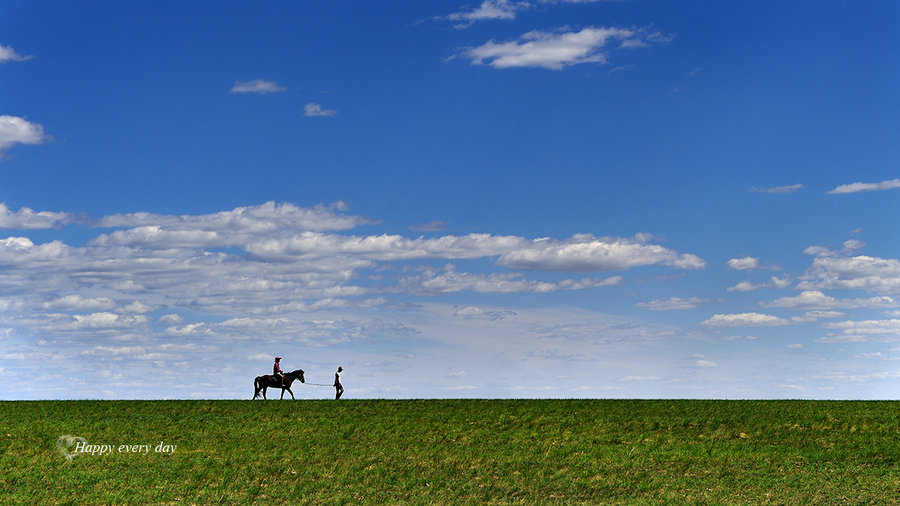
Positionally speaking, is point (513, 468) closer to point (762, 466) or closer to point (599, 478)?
point (599, 478)

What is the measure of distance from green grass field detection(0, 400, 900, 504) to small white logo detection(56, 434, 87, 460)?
0.28m

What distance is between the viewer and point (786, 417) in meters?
38.2

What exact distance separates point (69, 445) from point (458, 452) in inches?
584

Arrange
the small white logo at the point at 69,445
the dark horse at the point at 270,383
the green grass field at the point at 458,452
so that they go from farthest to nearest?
1. the dark horse at the point at 270,383
2. the small white logo at the point at 69,445
3. the green grass field at the point at 458,452

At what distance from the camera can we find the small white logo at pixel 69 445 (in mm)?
31625

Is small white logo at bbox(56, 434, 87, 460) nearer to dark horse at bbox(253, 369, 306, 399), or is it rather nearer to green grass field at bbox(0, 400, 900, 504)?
green grass field at bbox(0, 400, 900, 504)

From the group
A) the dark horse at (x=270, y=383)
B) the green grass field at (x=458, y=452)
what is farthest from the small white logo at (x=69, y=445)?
the dark horse at (x=270, y=383)

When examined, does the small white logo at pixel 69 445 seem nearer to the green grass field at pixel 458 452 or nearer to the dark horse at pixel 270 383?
the green grass field at pixel 458 452

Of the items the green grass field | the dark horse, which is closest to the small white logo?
the green grass field

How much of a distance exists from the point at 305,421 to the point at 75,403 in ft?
45.8

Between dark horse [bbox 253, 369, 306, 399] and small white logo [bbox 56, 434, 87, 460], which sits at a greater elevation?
dark horse [bbox 253, 369, 306, 399]

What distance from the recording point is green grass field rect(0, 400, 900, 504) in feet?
85.6

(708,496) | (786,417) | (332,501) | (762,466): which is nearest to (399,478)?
(332,501)

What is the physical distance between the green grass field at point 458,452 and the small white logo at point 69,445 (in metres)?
0.28
